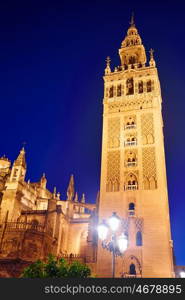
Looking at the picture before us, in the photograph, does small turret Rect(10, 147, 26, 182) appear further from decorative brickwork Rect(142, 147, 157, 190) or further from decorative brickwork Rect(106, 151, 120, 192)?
decorative brickwork Rect(142, 147, 157, 190)

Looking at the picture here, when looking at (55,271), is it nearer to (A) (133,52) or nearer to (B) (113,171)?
(B) (113,171)

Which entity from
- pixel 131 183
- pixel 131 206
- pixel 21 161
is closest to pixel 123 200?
pixel 131 206

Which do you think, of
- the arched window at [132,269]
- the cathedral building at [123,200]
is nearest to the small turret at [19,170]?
the cathedral building at [123,200]

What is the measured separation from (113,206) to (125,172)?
3415mm

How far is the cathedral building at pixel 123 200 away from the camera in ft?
77.2

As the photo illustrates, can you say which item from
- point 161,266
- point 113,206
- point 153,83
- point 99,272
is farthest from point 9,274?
point 153,83

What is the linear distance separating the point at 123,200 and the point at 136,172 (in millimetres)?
2905

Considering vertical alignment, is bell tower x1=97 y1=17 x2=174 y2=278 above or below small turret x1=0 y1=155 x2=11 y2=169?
below

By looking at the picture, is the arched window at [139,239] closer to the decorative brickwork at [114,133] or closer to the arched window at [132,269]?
the arched window at [132,269]

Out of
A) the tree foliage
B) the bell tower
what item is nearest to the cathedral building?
the bell tower

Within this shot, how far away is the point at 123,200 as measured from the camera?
25984 mm

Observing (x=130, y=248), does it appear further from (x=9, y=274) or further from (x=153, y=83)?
(x=153, y=83)

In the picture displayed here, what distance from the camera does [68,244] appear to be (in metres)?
35.8

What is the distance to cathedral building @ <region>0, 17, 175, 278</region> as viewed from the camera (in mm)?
23516
